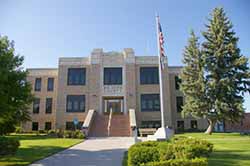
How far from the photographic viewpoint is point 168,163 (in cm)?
581

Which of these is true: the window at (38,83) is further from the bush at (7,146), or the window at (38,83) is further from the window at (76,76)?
the bush at (7,146)

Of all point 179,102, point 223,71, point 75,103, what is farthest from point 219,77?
point 75,103

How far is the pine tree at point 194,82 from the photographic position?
26.1 metres

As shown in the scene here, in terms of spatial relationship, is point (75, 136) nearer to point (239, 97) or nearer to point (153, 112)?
point (153, 112)

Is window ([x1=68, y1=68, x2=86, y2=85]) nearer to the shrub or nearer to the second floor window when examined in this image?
the second floor window

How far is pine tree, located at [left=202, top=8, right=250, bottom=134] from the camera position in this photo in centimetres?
2503

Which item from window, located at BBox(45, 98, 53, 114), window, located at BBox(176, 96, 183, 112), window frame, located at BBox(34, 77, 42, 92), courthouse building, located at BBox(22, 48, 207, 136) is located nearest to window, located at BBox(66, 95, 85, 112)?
courthouse building, located at BBox(22, 48, 207, 136)

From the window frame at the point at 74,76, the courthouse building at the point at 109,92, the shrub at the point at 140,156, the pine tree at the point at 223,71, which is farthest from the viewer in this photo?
the window frame at the point at 74,76

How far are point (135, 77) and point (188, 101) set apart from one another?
8991 mm

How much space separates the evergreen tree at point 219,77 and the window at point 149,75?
6.27 meters

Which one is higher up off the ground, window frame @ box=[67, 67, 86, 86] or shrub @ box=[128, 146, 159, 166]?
window frame @ box=[67, 67, 86, 86]

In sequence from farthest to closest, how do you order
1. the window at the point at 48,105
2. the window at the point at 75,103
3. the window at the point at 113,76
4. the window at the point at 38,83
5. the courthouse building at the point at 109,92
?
1. the window at the point at 38,83
2. the window at the point at 48,105
3. the window at the point at 113,76
4. the window at the point at 75,103
5. the courthouse building at the point at 109,92

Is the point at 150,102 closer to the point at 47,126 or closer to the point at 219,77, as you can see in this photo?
A: the point at 219,77

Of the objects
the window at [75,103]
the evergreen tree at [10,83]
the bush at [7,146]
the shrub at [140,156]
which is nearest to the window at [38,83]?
the window at [75,103]
